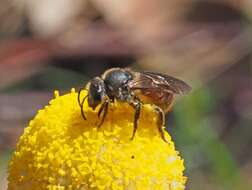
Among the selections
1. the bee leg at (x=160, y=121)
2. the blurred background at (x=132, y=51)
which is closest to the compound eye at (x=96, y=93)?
the bee leg at (x=160, y=121)

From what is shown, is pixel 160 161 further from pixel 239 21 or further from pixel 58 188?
pixel 239 21

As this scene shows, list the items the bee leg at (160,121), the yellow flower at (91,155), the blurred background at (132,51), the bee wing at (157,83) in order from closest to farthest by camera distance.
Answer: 1. the yellow flower at (91,155)
2. the bee leg at (160,121)
3. the bee wing at (157,83)
4. the blurred background at (132,51)

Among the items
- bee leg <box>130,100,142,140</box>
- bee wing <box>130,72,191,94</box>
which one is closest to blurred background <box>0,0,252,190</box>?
bee wing <box>130,72,191,94</box>

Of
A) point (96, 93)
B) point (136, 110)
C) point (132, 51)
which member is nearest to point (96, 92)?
point (96, 93)

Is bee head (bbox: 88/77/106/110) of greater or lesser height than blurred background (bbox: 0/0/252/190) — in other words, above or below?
below

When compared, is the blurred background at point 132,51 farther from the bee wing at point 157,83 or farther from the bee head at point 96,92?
the bee head at point 96,92

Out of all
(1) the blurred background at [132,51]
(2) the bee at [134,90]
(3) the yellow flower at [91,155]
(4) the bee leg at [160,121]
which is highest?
(1) the blurred background at [132,51]

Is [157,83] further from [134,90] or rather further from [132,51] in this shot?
[132,51]

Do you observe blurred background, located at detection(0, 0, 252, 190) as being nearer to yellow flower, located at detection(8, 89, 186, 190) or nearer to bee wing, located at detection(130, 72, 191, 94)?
bee wing, located at detection(130, 72, 191, 94)
